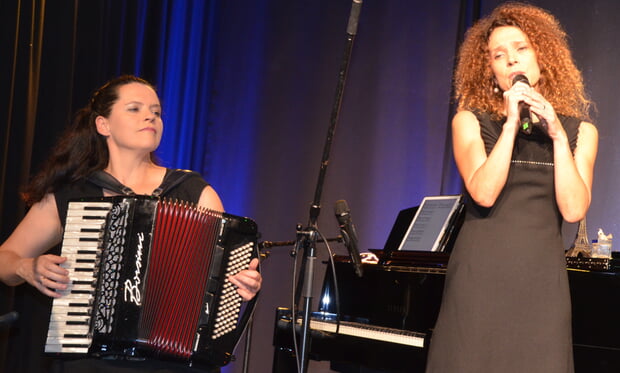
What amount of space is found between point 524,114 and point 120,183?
1551mm

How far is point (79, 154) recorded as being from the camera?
2.92 meters

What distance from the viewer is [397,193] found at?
5.34m

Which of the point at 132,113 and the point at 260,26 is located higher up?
the point at 260,26

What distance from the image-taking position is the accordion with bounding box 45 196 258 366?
7.77 ft

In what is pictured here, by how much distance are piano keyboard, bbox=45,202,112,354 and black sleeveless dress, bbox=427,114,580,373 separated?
1150mm

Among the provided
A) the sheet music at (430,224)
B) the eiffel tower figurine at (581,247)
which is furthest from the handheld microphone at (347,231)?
the eiffel tower figurine at (581,247)

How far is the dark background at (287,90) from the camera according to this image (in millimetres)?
4469

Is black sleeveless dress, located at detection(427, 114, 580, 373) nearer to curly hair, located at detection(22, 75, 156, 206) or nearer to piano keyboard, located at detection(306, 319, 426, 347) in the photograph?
piano keyboard, located at detection(306, 319, 426, 347)

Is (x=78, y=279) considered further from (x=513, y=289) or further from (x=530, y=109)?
(x=530, y=109)

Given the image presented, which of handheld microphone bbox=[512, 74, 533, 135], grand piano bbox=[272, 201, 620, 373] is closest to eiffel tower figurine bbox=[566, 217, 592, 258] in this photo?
grand piano bbox=[272, 201, 620, 373]

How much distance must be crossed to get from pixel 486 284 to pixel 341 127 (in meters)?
3.53

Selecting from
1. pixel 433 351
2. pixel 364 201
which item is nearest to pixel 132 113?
pixel 433 351

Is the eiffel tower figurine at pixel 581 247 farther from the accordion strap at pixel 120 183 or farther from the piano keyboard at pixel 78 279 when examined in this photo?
the piano keyboard at pixel 78 279

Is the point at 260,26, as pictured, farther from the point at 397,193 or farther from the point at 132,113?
the point at 132,113
